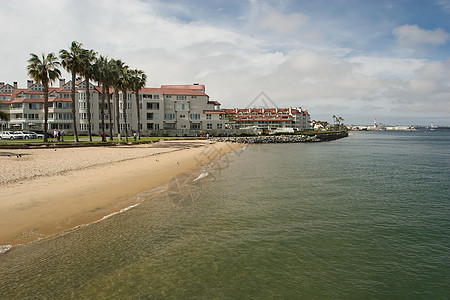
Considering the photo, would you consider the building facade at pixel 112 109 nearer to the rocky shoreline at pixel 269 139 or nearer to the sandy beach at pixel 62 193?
the rocky shoreline at pixel 269 139

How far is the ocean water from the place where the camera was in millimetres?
7199

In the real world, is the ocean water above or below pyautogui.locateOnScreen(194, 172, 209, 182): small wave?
below

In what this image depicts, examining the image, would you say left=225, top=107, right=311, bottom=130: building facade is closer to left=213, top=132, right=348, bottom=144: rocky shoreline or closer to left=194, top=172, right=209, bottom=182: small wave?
left=213, top=132, right=348, bottom=144: rocky shoreline

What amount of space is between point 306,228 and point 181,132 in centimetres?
6951

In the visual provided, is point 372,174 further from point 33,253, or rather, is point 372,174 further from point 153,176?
point 33,253

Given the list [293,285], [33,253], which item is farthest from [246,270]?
[33,253]

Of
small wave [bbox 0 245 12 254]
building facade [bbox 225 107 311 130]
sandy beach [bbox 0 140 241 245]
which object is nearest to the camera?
small wave [bbox 0 245 12 254]

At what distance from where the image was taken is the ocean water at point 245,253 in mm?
7199

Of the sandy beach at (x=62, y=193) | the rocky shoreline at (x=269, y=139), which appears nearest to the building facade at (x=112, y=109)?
the rocky shoreline at (x=269, y=139)

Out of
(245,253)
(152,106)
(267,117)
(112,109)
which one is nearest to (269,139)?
(152,106)

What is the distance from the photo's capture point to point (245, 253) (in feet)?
30.2

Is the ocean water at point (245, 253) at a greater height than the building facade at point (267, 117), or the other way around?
the building facade at point (267, 117)

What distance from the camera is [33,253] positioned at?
8453 mm

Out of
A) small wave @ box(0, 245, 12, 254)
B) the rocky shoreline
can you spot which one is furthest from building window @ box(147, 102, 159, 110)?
small wave @ box(0, 245, 12, 254)
